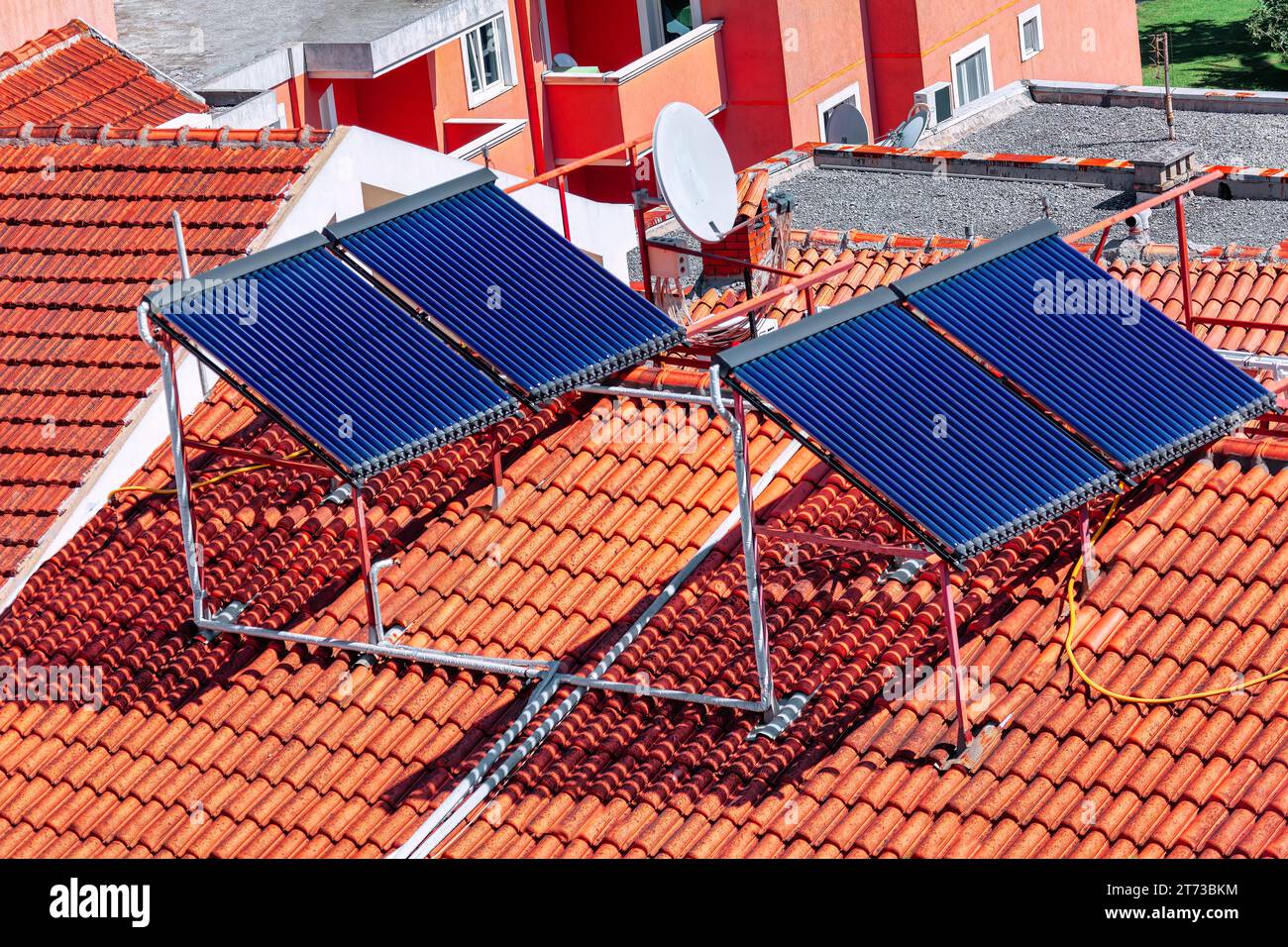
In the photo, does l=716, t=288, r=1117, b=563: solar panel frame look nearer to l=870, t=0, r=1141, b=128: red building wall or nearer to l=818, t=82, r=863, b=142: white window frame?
l=818, t=82, r=863, b=142: white window frame

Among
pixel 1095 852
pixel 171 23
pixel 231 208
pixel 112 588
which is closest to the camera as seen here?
pixel 1095 852

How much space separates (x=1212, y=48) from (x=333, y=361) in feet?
198

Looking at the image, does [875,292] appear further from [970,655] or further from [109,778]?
[109,778]

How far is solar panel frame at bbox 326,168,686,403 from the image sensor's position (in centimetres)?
1503

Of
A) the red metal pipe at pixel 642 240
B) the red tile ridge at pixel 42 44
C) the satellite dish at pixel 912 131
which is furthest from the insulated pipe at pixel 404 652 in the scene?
the satellite dish at pixel 912 131

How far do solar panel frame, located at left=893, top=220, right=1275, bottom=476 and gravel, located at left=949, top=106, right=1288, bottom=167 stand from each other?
17.7 m

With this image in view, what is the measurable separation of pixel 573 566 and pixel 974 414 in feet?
11.3

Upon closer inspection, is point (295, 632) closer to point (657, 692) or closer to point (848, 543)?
point (657, 692)

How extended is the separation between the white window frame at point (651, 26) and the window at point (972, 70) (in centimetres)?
660

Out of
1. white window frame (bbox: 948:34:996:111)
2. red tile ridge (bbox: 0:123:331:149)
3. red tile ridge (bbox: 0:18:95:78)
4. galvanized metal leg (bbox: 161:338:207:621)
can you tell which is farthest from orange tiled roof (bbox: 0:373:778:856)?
white window frame (bbox: 948:34:996:111)

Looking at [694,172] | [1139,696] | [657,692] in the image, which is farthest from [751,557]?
[694,172]

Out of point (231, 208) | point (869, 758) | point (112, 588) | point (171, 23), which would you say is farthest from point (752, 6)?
point (869, 758)

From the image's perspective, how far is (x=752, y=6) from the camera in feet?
152

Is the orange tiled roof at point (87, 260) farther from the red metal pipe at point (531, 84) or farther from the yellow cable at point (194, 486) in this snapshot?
the red metal pipe at point (531, 84)
